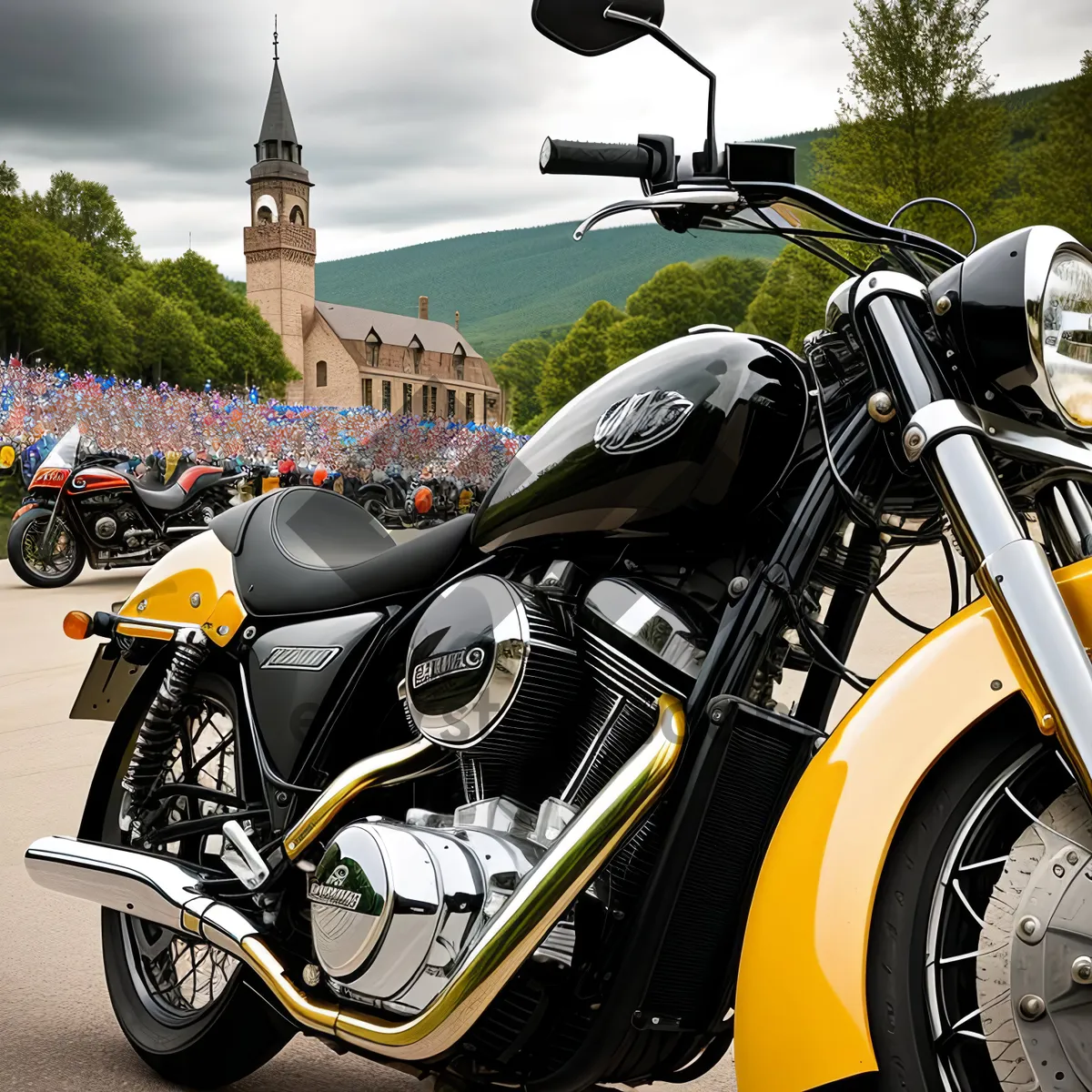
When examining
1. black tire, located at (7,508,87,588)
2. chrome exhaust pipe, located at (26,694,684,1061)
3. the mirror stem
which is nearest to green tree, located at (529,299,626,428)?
black tire, located at (7,508,87,588)

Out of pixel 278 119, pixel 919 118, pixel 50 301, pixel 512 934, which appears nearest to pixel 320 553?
pixel 512 934

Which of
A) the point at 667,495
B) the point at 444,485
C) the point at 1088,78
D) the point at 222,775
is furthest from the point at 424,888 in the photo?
the point at 1088,78

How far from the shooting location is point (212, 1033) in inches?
101

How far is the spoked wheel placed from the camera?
1.41 metres

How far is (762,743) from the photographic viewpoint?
179cm

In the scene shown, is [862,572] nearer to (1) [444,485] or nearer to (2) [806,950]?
(2) [806,950]

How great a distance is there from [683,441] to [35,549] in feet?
33.9

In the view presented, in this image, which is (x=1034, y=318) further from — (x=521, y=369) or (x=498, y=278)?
(x=498, y=278)

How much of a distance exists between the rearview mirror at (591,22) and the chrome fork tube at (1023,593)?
69cm

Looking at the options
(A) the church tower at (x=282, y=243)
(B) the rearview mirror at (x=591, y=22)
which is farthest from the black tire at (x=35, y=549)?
(A) the church tower at (x=282, y=243)

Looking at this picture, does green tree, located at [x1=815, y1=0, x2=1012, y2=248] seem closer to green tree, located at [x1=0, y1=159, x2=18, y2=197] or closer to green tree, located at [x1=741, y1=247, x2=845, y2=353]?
green tree, located at [x1=741, y1=247, x2=845, y2=353]

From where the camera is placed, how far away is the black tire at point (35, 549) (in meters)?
10.9

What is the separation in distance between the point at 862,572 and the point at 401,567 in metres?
0.86

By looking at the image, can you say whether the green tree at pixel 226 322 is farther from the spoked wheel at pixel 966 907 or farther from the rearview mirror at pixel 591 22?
the spoked wheel at pixel 966 907
